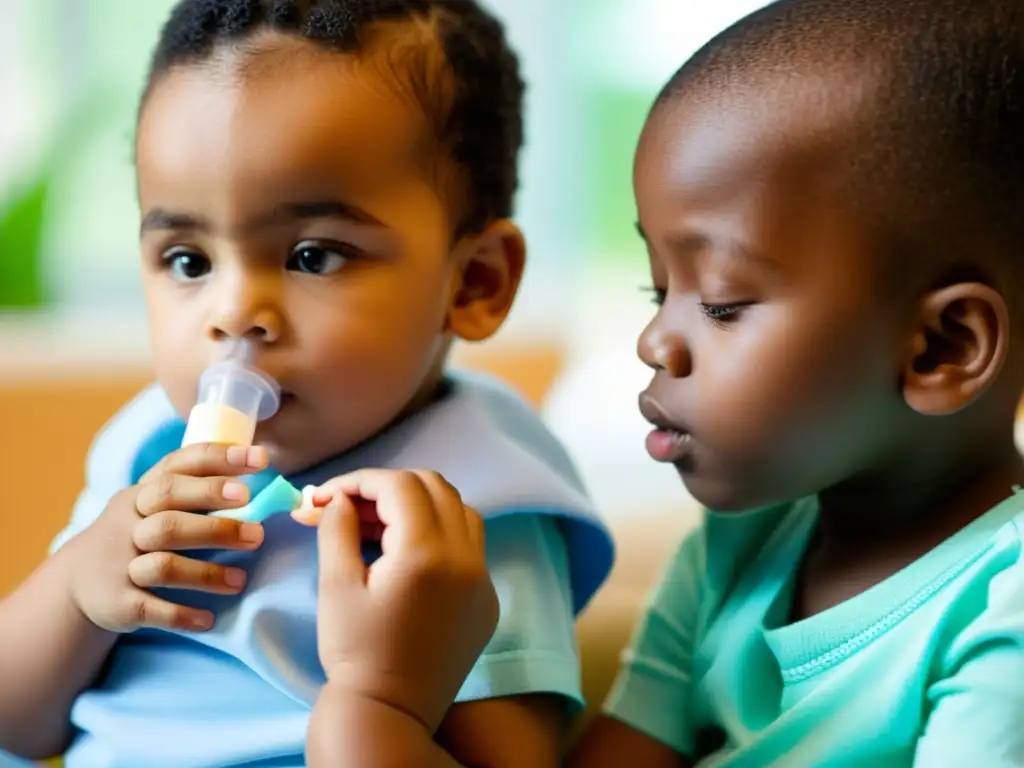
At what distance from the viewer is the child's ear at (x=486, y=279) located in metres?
0.87

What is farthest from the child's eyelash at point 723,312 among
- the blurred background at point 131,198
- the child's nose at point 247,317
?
the blurred background at point 131,198

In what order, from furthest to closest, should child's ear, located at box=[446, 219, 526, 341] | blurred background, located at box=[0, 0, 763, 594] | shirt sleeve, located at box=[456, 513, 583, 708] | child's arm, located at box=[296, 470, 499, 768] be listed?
1. blurred background, located at box=[0, 0, 763, 594]
2. child's ear, located at box=[446, 219, 526, 341]
3. shirt sleeve, located at box=[456, 513, 583, 708]
4. child's arm, located at box=[296, 470, 499, 768]

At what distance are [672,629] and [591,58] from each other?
63.1 inches

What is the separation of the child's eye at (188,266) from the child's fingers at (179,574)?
19cm

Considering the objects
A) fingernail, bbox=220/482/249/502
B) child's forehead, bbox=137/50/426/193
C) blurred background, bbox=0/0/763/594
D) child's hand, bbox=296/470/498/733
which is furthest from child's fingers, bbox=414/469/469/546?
blurred background, bbox=0/0/763/594

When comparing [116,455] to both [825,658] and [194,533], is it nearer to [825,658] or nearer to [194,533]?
[194,533]

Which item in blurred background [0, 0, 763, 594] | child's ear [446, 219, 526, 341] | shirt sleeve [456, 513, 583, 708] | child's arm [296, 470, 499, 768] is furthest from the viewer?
blurred background [0, 0, 763, 594]

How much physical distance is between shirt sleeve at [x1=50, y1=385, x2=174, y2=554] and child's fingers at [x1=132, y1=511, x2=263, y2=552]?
18 cm

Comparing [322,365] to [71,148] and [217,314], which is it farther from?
[71,148]

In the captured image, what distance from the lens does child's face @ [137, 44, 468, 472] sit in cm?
75

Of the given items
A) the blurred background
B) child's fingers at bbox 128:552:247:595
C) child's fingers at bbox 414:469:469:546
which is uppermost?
the blurred background

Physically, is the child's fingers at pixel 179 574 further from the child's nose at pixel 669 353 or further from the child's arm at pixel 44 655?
the child's nose at pixel 669 353

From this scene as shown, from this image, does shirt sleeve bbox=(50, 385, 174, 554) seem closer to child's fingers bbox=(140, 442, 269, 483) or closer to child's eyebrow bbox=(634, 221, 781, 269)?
child's fingers bbox=(140, 442, 269, 483)

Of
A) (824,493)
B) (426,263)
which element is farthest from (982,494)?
(426,263)
